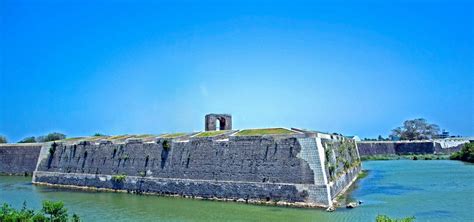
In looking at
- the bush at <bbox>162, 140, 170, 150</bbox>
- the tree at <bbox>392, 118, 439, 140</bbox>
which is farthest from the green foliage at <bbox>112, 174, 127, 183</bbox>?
the tree at <bbox>392, 118, 439, 140</bbox>

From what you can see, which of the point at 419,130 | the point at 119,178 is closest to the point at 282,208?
the point at 119,178

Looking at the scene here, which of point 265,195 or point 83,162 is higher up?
point 83,162

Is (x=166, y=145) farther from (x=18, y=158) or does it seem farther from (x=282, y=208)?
(x=18, y=158)

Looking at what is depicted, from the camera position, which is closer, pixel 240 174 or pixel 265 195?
pixel 265 195

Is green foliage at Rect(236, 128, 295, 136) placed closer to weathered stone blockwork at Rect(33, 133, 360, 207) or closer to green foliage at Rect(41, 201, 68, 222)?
weathered stone blockwork at Rect(33, 133, 360, 207)

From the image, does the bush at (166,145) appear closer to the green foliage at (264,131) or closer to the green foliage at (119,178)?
the green foliage at (119,178)

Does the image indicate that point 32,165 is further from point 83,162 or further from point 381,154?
point 381,154

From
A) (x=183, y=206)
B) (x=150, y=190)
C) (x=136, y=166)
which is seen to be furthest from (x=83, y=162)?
(x=183, y=206)

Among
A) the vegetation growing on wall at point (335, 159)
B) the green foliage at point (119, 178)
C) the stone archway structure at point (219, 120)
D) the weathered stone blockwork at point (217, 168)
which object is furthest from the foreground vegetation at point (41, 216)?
the stone archway structure at point (219, 120)
